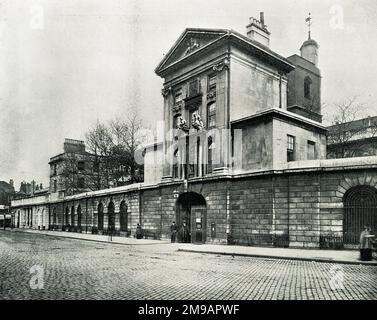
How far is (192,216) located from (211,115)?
750 centimetres

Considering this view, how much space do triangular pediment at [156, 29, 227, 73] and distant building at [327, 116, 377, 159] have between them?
1462cm

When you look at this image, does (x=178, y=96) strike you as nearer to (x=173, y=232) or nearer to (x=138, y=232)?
(x=173, y=232)

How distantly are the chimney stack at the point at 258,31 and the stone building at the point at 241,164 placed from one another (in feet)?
0.29

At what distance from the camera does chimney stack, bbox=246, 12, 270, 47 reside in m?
31.2

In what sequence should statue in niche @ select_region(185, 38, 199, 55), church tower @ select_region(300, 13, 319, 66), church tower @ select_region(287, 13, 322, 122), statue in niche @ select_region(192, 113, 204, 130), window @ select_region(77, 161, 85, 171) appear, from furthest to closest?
1. window @ select_region(77, 161, 85, 171)
2. church tower @ select_region(300, 13, 319, 66)
3. church tower @ select_region(287, 13, 322, 122)
4. statue in niche @ select_region(185, 38, 199, 55)
5. statue in niche @ select_region(192, 113, 204, 130)

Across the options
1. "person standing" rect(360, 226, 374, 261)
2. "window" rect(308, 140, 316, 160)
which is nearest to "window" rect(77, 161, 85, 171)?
"window" rect(308, 140, 316, 160)

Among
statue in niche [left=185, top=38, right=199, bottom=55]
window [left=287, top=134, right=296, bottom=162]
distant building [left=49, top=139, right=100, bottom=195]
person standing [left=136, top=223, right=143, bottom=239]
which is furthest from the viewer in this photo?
distant building [left=49, top=139, right=100, bottom=195]

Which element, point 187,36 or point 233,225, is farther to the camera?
point 187,36

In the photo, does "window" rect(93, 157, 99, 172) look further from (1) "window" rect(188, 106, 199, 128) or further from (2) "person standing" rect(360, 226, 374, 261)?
(2) "person standing" rect(360, 226, 374, 261)

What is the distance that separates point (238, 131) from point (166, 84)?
9.41 metres

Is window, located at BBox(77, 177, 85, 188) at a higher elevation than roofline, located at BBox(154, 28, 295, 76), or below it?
below
